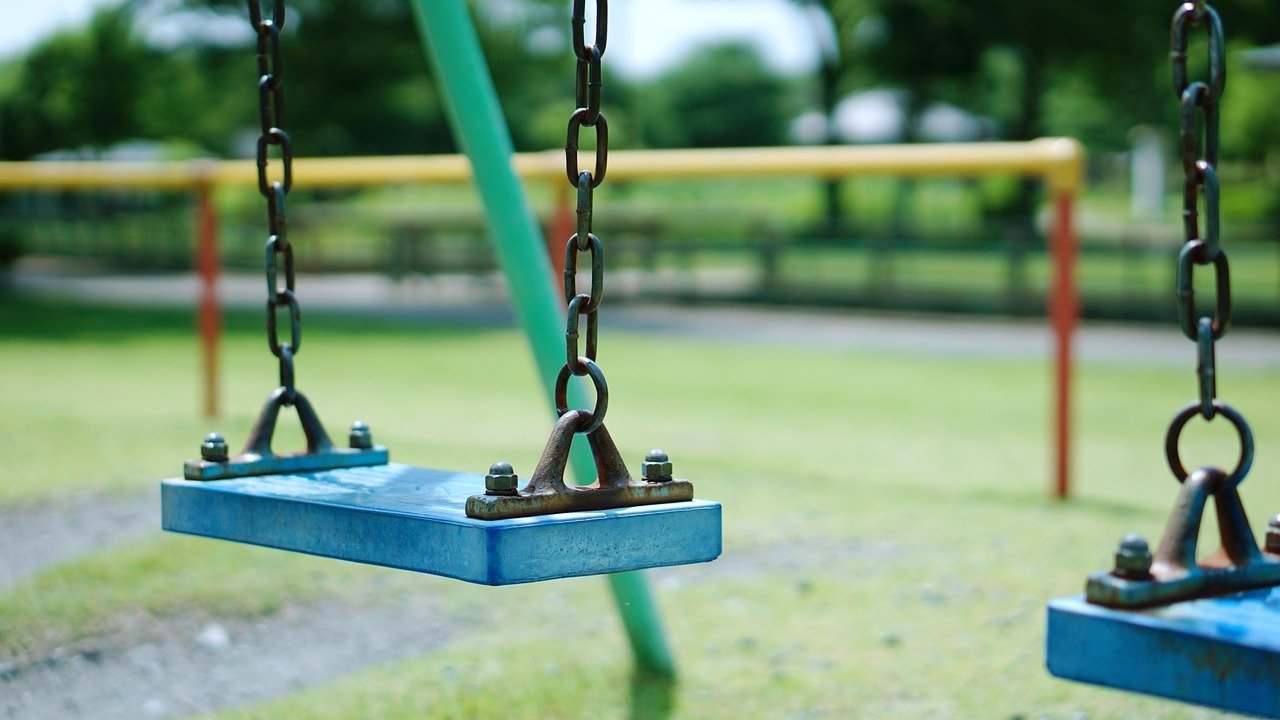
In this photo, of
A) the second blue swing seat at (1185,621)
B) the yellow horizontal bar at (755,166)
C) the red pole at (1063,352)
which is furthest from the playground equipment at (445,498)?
the red pole at (1063,352)

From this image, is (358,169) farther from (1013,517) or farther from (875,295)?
(875,295)

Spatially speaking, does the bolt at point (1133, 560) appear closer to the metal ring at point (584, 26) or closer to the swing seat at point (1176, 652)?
the swing seat at point (1176, 652)

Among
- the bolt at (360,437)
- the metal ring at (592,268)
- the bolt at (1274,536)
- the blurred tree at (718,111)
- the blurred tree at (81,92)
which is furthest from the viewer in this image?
the blurred tree at (718,111)

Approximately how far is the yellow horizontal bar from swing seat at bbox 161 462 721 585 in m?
2.87

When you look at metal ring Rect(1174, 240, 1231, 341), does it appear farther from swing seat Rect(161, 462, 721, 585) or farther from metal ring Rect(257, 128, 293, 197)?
metal ring Rect(257, 128, 293, 197)

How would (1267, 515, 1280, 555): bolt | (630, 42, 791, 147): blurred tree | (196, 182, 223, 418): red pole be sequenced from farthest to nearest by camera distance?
(630, 42, 791, 147): blurred tree < (196, 182, 223, 418): red pole < (1267, 515, 1280, 555): bolt

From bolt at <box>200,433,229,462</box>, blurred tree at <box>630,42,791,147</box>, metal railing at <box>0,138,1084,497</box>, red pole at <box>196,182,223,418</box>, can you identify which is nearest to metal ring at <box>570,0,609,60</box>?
bolt at <box>200,433,229,462</box>

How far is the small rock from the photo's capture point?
3.50m

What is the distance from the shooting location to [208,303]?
7719mm

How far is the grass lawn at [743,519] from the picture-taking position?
125 inches

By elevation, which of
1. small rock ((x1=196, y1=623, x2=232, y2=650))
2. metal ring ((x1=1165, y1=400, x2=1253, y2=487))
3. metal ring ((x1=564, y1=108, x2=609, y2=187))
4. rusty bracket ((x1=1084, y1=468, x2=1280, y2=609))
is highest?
metal ring ((x1=564, y1=108, x2=609, y2=187))

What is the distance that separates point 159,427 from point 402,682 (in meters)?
4.42

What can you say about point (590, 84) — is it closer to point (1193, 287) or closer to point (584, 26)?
point (584, 26)

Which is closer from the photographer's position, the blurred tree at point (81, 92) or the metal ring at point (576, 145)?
the metal ring at point (576, 145)
